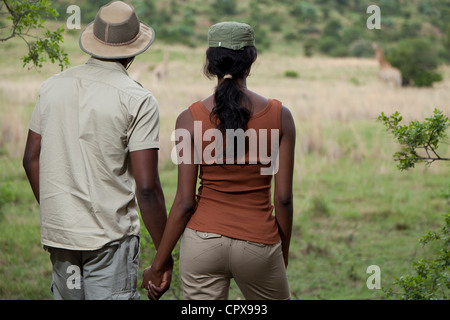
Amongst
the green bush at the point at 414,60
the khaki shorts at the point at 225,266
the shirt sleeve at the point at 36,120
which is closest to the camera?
the khaki shorts at the point at 225,266

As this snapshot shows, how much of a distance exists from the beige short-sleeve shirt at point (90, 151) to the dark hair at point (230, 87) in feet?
0.91

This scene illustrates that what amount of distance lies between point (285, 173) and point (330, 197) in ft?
18.8

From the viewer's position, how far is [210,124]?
2428 mm

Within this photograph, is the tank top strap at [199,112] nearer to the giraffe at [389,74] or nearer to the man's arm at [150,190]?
the man's arm at [150,190]

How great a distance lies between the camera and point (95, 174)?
240cm

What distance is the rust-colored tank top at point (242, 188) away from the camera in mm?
2395

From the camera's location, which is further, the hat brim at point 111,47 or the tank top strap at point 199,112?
the hat brim at point 111,47

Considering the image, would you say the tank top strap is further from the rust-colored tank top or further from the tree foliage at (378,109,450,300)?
the tree foliage at (378,109,450,300)

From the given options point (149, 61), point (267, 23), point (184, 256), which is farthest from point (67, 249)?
point (267, 23)

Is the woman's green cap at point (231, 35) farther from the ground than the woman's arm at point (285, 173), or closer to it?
farther from the ground

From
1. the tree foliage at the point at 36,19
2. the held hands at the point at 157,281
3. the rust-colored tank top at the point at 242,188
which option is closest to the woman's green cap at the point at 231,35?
the rust-colored tank top at the point at 242,188

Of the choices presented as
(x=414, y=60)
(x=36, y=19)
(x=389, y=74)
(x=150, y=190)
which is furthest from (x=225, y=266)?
(x=414, y=60)

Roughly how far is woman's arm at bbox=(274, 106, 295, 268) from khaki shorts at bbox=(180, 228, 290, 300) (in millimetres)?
129

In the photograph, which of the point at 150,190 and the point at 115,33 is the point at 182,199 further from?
the point at 115,33
